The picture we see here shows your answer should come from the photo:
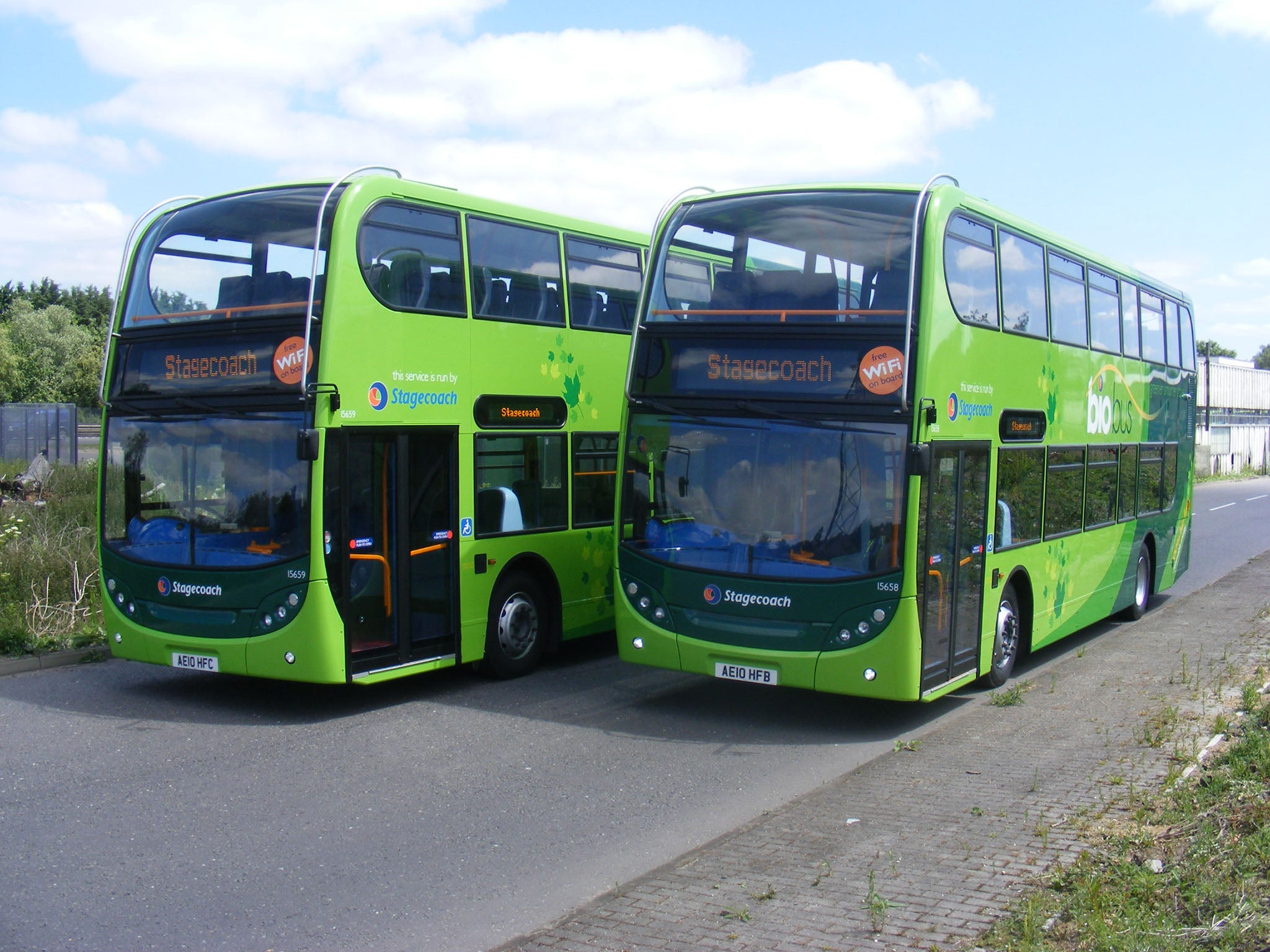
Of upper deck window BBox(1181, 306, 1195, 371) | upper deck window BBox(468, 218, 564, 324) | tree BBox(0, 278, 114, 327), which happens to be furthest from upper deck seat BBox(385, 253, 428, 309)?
tree BBox(0, 278, 114, 327)

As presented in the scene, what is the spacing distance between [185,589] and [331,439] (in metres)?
1.81

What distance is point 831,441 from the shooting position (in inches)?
350

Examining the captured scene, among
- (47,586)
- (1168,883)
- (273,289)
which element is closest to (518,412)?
(273,289)

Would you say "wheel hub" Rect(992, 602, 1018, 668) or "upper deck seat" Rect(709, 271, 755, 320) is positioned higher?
"upper deck seat" Rect(709, 271, 755, 320)

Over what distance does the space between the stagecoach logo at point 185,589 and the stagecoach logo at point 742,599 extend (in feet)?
12.5

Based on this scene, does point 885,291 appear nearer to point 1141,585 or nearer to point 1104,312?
point 1104,312

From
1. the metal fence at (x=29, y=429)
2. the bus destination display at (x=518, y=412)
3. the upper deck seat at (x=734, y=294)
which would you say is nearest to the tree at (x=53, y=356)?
the metal fence at (x=29, y=429)

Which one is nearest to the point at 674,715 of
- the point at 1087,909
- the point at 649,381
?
the point at 649,381

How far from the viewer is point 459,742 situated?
879cm

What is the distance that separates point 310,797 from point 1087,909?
14.8 feet

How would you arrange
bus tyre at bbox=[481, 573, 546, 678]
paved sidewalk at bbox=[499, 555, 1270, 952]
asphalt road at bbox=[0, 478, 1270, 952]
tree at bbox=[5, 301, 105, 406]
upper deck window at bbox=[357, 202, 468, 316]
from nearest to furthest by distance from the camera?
paved sidewalk at bbox=[499, 555, 1270, 952] < asphalt road at bbox=[0, 478, 1270, 952] < upper deck window at bbox=[357, 202, 468, 316] < bus tyre at bbox=[481, 573, 546, 678] < tree at bbox=[5, 301, 105, 406]

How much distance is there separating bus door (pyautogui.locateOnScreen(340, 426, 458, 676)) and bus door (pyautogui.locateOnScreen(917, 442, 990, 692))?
3982 millimetres

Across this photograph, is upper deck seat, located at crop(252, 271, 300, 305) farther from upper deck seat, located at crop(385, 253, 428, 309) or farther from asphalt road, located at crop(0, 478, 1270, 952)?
asphalt road, located at crop(0, 478, 1270, 952)

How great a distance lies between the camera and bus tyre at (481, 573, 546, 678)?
1094 cm
